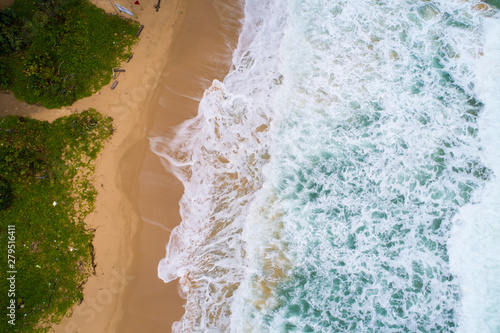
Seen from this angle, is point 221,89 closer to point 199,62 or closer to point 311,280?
point 199,62

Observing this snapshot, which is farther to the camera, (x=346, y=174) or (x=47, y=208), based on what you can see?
(x=346, y=174)

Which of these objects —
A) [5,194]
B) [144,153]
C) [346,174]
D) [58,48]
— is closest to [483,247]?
[346,174]

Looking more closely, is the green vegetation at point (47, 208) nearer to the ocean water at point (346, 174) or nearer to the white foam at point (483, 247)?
the ocean water at point (346, 174)

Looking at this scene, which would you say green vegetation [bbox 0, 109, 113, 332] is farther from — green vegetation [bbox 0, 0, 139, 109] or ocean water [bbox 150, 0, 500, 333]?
ocean water [bbox 150, 0, 500, 333]

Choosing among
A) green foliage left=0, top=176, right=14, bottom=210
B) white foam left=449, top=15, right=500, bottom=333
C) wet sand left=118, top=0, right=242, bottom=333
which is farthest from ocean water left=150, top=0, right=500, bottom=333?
green foliage left=0, top=176, right=14, bottom=210

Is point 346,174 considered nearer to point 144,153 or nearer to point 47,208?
point 144,153

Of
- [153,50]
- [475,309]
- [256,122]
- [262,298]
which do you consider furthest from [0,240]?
[475,309]
